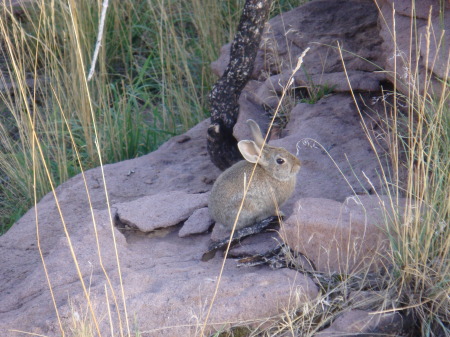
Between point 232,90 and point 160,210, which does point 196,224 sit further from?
point 232,90

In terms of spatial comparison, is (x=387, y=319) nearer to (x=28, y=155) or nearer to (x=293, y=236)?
(x=293, y=236)

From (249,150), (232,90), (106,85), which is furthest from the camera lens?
(106,85)

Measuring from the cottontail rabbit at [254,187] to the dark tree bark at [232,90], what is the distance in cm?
123

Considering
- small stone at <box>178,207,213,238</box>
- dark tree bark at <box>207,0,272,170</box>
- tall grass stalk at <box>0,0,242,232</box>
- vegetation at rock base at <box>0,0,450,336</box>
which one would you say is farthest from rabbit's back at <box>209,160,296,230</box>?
tall grass stalk at <box>0,0,242,232</box>

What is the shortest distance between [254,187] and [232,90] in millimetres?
1579

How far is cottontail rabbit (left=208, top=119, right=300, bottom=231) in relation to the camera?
396 centimetres

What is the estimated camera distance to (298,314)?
10.6 feet

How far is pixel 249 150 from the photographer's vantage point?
4.10 m

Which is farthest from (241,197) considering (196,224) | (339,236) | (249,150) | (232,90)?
(232,90)

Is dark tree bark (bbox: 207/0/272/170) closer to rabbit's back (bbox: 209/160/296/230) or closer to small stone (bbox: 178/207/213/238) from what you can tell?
small stone (bbox: 178/207/213/238)

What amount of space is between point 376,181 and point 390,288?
1.18 metres

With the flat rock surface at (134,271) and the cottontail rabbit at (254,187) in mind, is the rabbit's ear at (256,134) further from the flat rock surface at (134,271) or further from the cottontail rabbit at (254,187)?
the flat rock surface at (134,271)

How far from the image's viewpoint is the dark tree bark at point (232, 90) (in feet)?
16.9

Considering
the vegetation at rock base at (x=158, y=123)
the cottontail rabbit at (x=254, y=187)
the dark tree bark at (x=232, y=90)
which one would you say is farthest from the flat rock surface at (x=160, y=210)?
the dark tree bark at (x=232, y=90)
